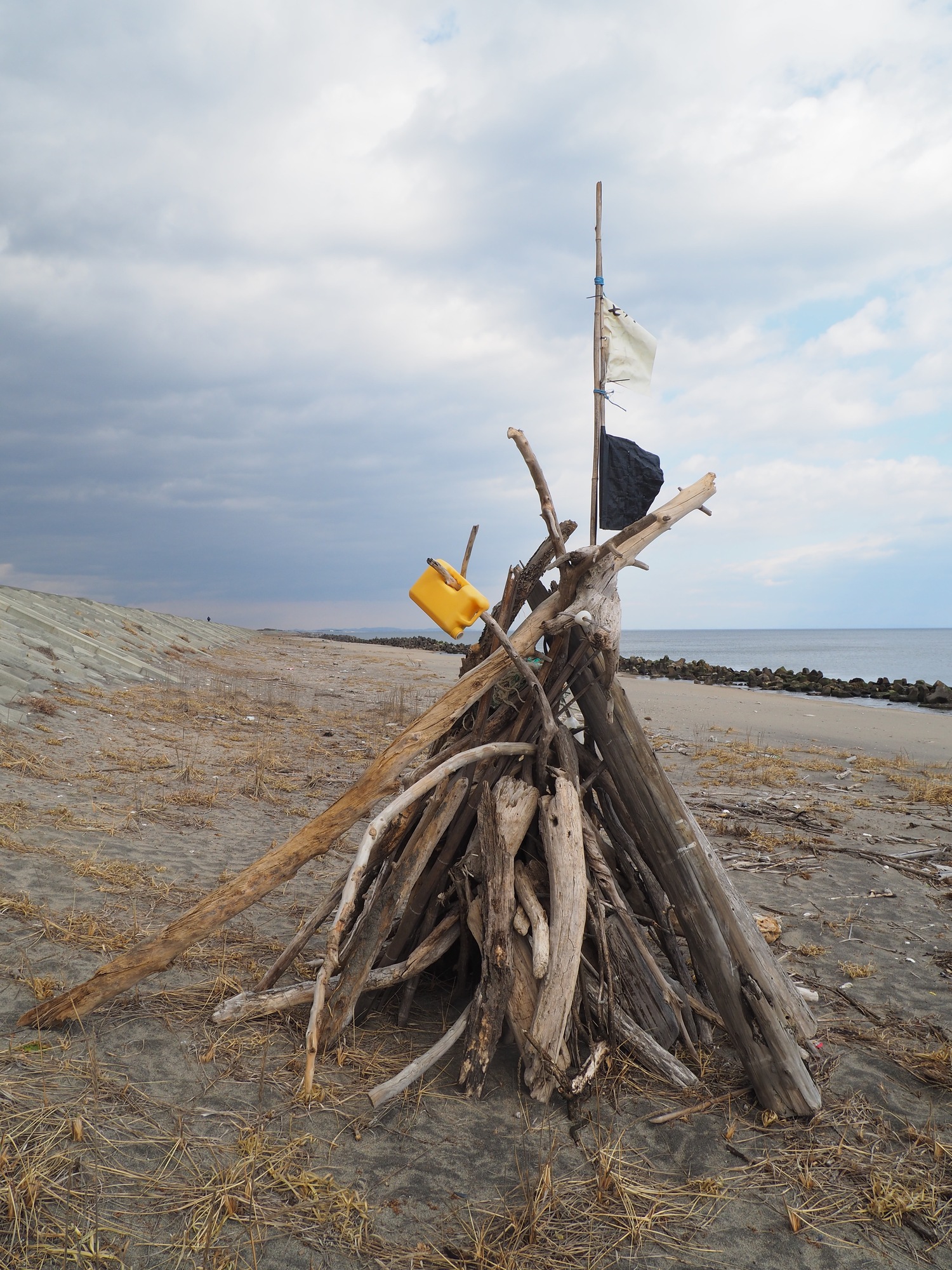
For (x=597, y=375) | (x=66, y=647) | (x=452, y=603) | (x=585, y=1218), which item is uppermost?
(x=597, y=375)

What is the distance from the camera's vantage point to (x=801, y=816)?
8383 millimetres

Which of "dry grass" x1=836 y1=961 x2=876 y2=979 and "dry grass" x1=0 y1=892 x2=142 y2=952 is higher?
"dry grass" x1=0 y1=892 x2=142 y2=952

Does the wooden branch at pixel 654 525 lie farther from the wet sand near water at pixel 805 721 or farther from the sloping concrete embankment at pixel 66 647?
the wet sand near water at pixel 805 721

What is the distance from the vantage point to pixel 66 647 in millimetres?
15719

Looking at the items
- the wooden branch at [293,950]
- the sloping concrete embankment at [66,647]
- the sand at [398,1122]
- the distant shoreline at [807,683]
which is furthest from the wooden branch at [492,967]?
the distant shoreline at [807,683]

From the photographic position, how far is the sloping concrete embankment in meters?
11.6

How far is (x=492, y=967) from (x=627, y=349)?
336 cm

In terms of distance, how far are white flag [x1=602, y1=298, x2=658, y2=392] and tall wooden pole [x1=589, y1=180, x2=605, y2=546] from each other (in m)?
0.04

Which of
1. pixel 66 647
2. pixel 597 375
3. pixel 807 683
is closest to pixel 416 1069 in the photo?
pixel 597 375

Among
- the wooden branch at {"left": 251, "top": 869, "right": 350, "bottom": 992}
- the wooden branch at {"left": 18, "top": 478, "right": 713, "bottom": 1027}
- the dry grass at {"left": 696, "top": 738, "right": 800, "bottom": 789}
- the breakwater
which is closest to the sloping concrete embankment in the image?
the wooden branch at {"left": 18, "top": 478, "right": 713, "bottom": 1027}

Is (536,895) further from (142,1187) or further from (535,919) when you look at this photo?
(142,1187)

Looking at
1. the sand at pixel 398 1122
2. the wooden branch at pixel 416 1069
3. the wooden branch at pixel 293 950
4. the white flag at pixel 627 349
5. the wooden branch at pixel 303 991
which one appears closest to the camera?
the sand at pixel 398 1122

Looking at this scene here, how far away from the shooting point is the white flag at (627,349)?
429cm

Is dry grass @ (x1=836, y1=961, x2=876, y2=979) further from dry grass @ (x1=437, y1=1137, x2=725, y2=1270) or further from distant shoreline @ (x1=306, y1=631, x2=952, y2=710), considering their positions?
distant shoreline @ (x1=306, y1=631, x2=952, y2=710)
